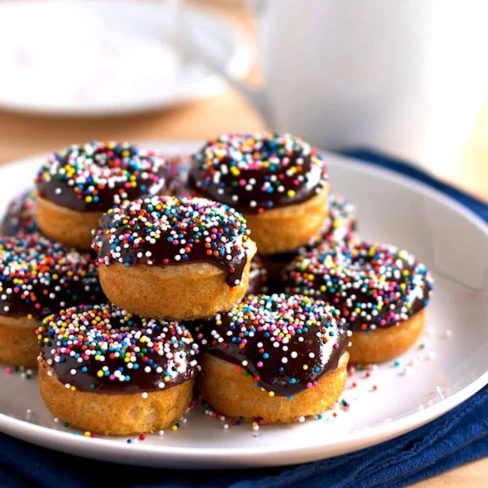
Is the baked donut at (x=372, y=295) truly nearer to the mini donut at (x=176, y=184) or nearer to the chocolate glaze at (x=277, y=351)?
the chocolate glaze at (x=277, y=351)

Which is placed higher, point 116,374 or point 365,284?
point 365,284

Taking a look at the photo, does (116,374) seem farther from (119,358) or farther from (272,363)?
(272,363)

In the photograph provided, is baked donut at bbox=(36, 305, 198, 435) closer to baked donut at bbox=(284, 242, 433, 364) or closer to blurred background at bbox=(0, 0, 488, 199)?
baked donut at bbox=(284, 242, 433, 364)

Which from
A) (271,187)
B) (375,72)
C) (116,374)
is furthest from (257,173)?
(375,72)

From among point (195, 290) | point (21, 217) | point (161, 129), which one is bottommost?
point (161, 129)

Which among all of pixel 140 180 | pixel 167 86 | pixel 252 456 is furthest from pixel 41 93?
pixel 252 456
